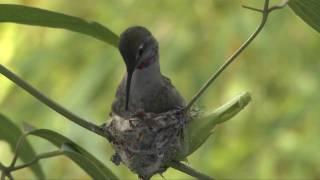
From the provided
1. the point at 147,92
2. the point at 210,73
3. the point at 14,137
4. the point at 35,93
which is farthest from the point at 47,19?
the point at 210,73

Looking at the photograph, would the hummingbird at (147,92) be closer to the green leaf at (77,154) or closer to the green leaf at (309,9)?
the green leaf at (77,154)

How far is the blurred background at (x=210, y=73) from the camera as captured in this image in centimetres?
329

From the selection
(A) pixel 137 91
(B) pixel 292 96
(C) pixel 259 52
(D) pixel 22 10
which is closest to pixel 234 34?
(C) pixel 259 52

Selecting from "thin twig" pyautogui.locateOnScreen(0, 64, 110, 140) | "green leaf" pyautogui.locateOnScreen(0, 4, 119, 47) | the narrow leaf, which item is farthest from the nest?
"thin twig" pyautogui.locateOnScreen(0, 64, 110, 140)

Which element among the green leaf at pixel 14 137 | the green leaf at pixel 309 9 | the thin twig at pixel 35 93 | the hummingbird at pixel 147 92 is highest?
the thin twig at pixel 35 93

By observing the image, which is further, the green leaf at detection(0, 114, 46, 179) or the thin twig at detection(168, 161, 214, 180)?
the green leaf at detection(0, 114, 46, 179)

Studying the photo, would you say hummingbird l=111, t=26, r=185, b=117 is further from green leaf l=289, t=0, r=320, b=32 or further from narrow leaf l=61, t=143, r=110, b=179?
green leaf l=289, t=0, r=320, b=32

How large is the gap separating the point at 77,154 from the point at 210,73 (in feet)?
5.88

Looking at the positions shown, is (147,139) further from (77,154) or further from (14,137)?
(77,154)

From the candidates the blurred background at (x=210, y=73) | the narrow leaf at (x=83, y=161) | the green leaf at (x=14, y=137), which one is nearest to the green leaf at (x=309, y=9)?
the narrow leaf at (x=83, y=161)

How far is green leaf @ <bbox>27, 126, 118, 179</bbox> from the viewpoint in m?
1.61

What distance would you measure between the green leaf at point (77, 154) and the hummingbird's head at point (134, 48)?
0.74 ft

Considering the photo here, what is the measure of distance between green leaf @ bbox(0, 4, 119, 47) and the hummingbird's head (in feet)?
0.38

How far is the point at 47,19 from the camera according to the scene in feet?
5.31
